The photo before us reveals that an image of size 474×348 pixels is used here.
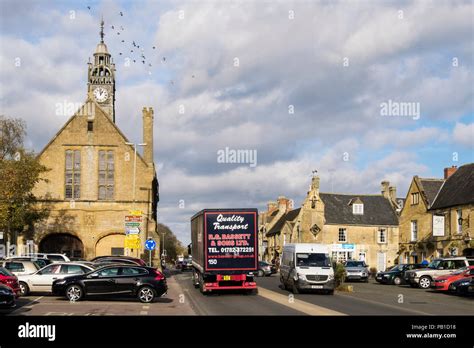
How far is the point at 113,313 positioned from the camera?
2112cm

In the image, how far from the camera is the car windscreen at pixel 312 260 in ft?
101

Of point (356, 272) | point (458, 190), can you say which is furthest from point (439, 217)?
point (356, 272)

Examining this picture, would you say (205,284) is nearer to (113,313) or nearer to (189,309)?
(189,309)

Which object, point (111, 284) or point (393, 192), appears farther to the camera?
point (393, 192)

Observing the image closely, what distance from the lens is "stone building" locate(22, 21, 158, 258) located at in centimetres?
5547

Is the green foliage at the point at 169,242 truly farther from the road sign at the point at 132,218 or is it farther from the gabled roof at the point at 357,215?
the road sign at the point at 132,218

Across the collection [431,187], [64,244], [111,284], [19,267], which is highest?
[431,187]

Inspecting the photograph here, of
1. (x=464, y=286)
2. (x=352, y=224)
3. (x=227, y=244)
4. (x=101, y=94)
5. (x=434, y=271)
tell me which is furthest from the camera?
(x=101, y=94)

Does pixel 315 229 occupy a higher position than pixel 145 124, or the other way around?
pixel 145 124

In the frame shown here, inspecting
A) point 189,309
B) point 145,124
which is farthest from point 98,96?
point 189,309

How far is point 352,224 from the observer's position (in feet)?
239

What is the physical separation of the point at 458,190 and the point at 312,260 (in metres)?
28.0

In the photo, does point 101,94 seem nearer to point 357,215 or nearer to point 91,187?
point 91,187
